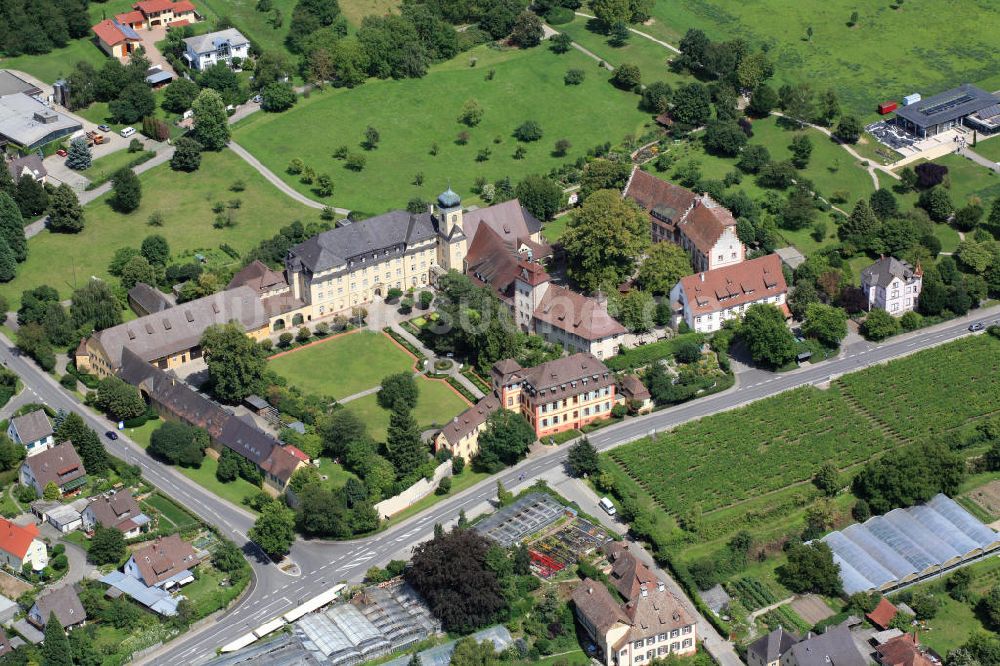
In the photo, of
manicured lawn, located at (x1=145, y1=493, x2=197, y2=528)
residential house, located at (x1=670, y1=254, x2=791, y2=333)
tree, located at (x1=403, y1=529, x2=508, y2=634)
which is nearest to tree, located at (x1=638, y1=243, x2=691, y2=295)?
residential house, located at (x1=670, y1=254, x2=791, y2=333)

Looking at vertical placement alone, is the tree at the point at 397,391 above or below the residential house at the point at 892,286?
below

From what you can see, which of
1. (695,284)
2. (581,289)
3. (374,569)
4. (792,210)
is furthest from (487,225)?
(374,569)

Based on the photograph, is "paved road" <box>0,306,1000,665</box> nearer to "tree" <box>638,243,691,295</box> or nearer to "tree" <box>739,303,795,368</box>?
"tree" <box>739,303,795,368</box>

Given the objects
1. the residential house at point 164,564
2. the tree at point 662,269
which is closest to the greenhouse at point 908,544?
the tree at point 662,269

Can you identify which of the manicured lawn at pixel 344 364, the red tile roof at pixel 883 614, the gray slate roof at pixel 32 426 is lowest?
the manicured lawn at pixel 344 364

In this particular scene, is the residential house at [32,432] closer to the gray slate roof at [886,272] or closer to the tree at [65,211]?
the tree at [65,211]

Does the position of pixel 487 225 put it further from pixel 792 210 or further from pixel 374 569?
pixel 374 569

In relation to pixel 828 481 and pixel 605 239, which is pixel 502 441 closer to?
pixel 828 481
